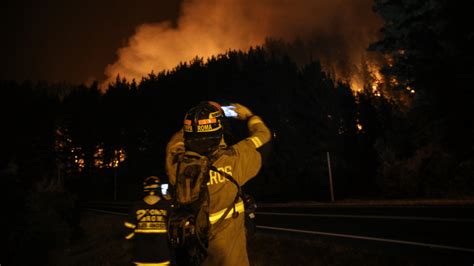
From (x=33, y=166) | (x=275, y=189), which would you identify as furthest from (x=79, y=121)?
(x=275, y=189)

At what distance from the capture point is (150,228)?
218 inches

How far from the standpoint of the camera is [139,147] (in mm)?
57219

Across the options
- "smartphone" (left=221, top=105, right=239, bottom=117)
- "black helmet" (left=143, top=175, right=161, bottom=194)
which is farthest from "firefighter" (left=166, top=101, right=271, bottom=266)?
"black helmet" (left=143, top=175, right=161, bottom=194)

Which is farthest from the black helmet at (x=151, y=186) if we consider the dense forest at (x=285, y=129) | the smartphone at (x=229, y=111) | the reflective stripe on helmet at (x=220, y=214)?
the reflective stripe on helmet at (x=220, y=214)

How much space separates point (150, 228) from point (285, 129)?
33.5 metres

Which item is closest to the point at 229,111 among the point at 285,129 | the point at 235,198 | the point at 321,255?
the point at 235,198

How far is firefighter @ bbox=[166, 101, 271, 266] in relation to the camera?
257 centimetres

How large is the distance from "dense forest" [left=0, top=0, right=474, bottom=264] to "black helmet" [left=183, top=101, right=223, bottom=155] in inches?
7.9

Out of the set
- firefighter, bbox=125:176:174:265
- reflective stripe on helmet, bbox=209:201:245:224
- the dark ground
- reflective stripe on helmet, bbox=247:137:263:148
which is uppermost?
reflective stripe on helmet, bbox=247:137:263:148

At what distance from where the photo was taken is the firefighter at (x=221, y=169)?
2.57m

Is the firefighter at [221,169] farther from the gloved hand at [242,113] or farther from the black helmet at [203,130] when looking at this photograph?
the gloved hand at [242,113]

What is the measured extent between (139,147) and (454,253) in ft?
181

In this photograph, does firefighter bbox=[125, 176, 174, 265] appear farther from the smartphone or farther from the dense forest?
the smartphone

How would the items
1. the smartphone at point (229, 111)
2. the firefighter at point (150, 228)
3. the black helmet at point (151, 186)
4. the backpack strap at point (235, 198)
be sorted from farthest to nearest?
the black helmet at point (151, 186) → the firefighter at point (150, 228) → the smartphone at point (229, 111) → the backpack strap at point (235, 198)
